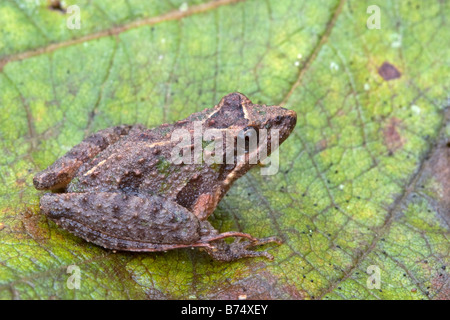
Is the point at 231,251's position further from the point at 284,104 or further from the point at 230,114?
the point at 284,104

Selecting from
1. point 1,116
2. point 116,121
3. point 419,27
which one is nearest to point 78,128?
point 116,121

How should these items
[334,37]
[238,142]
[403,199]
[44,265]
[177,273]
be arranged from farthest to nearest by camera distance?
[334,37] < [403,199] < [238,142] < [177,273] < [44,265]

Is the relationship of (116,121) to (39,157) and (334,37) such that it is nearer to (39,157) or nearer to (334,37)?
(39,157)

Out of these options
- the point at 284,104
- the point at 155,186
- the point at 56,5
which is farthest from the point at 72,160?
the point at 284,104

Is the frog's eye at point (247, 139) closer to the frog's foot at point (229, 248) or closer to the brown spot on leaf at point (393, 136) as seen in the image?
the frog's foot at point (229, 248)

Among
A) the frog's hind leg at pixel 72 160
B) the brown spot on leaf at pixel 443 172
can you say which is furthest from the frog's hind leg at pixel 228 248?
the brown spot on leaf at pixel 443 172

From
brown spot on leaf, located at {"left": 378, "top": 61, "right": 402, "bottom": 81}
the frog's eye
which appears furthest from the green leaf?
the frog's eye
